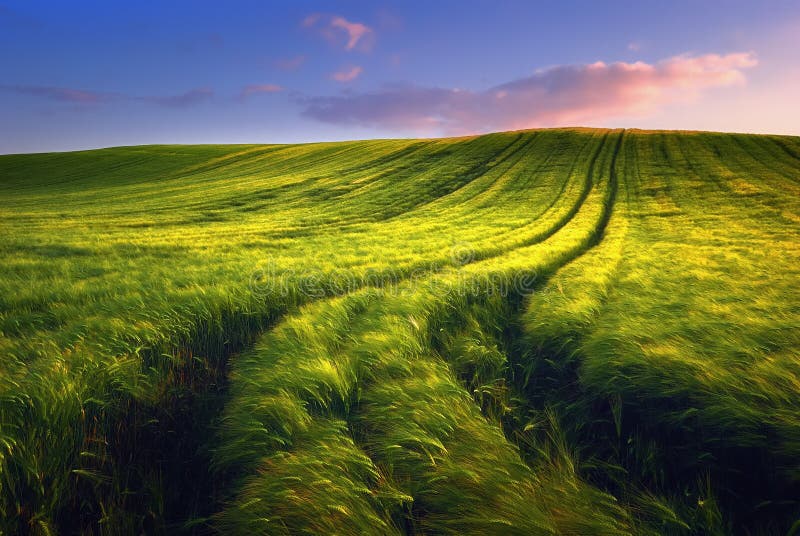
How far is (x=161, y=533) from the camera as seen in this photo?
2.20 m

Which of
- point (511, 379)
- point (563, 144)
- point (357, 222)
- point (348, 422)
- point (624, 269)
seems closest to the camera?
point (348, 422)

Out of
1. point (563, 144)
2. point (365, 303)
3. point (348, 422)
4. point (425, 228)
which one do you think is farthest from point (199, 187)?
point (563, 144)

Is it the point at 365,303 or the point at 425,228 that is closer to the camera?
the point at 365,303

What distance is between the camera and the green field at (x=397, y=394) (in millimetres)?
2111

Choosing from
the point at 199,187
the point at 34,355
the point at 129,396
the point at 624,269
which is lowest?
the point at 624,269

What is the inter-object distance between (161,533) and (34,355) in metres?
2.42

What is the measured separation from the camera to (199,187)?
30.2m

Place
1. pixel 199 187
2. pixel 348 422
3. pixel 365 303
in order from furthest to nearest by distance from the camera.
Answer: pixel 199 187 < pixel 365 303 < pixel 348 422

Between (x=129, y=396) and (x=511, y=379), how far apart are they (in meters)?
3.57

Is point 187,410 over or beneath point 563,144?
beneath

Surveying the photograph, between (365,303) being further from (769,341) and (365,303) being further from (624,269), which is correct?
(624,269)

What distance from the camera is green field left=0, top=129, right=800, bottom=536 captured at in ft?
6.93

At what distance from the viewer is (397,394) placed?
10.1 feet

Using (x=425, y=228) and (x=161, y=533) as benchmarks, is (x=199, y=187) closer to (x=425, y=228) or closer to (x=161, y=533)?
(x=425, y=228)
